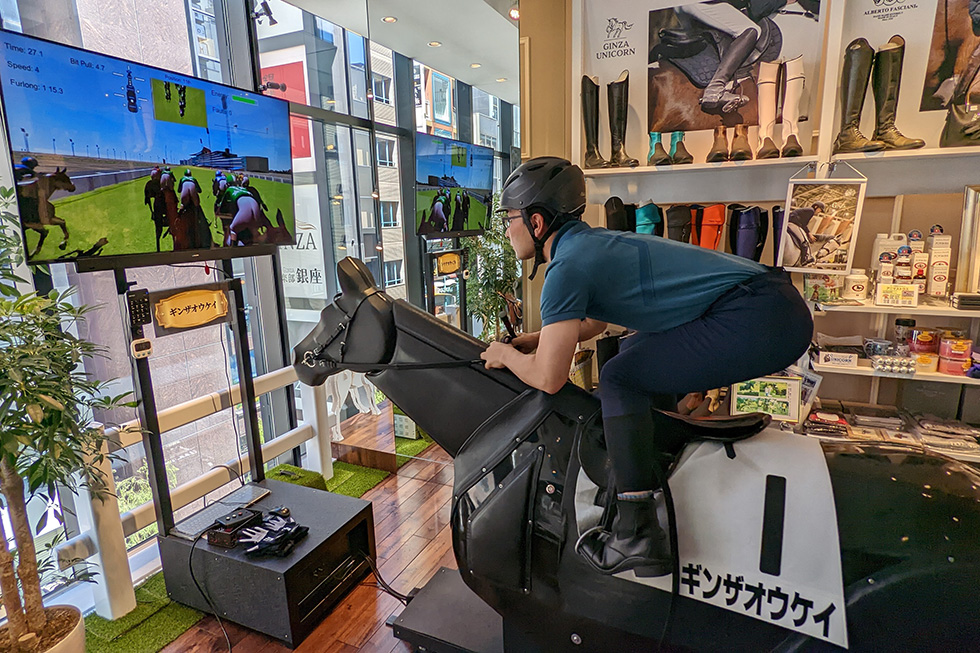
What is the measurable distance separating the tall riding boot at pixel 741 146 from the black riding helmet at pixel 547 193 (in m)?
1.45

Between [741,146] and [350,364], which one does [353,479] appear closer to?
[350,364]

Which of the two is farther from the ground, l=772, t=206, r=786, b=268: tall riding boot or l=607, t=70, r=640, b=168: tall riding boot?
l=607, t=70, r=640, b=168: tall riding boot

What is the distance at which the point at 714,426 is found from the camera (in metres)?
1.38

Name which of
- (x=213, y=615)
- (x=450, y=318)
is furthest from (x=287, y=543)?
(x=450, y=318)

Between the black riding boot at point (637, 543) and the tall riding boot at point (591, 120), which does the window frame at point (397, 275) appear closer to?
the tall riding boot at point (591, 120)

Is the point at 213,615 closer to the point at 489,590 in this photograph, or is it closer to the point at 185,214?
the point at 489,590

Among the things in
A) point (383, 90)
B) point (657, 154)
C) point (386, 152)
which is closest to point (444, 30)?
point (383, 90)

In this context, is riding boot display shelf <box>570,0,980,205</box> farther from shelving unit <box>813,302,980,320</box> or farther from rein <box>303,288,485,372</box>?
rein <box>303,288,485,372</box>

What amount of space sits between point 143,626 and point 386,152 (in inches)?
118

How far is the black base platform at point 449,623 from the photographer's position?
6.20 feet

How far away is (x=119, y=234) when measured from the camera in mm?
1899

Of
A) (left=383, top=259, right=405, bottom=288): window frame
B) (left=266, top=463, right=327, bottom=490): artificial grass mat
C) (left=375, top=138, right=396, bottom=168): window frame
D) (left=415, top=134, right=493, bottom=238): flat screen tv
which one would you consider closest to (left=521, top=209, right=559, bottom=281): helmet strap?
(left=266, top=463, right=327, bottom=490): artificial grass mat

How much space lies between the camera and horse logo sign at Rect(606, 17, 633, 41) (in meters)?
2.86

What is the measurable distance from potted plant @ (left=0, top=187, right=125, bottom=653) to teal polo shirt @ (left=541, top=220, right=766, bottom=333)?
1458 mm
